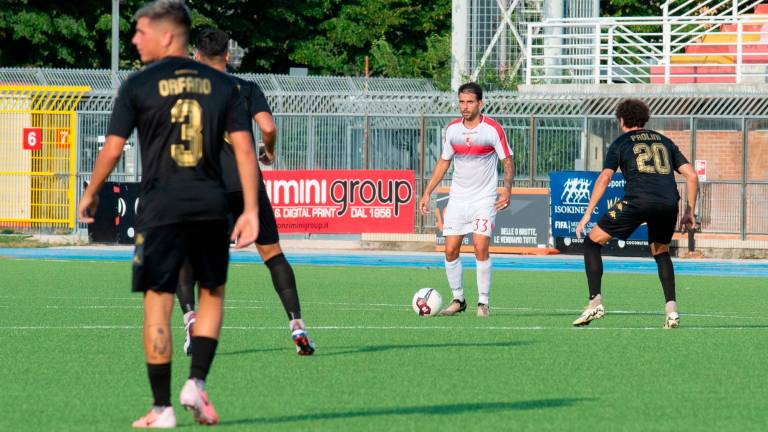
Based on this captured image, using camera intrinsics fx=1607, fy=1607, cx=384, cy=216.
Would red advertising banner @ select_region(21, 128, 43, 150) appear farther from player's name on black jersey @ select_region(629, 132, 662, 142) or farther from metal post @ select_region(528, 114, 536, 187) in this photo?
player's name on black jersey @ select_region(629, 132, 662, 142)

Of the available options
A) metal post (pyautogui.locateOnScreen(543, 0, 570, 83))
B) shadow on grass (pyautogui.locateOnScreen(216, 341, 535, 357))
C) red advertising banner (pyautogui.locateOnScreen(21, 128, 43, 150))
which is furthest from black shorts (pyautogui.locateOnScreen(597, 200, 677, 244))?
metal post (pyautogui.locateOnScreen(543, 0, 570, 83))

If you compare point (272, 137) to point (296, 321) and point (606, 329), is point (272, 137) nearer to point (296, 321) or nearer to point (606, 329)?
point (296, 321)

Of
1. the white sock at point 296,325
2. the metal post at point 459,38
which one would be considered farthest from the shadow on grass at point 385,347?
the metal post at point 459,38

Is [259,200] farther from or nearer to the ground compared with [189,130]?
nearer to the ground

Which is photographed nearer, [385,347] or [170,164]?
[170,164]

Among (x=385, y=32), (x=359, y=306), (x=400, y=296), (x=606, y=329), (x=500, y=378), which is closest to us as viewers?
(x=500, y=378)

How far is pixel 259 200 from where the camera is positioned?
10.6 m

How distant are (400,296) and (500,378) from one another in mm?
7985

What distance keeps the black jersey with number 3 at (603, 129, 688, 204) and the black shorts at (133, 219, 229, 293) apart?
248 inches

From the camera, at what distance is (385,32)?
49812mm

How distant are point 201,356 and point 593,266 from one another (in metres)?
6.32

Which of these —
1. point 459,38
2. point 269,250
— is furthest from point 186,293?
point 459,38

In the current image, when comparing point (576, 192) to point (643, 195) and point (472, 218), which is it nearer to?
point (472, 218)

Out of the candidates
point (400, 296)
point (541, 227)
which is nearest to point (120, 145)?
point (400, 296)
